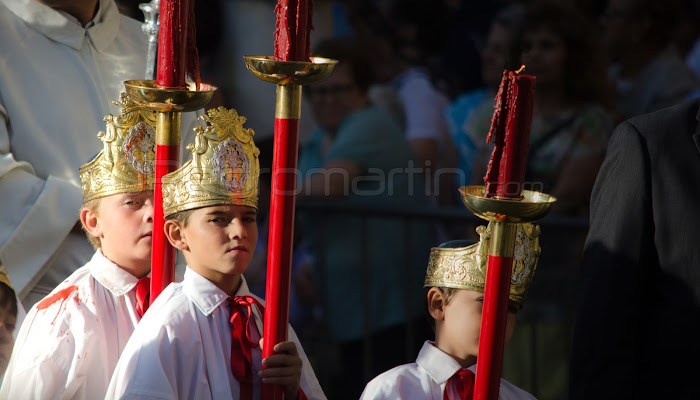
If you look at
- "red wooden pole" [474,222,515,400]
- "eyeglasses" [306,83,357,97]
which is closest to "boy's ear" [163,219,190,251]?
"red wooden pole" [474,222,515,400]

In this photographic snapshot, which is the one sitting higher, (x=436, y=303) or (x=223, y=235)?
(x=223, y=235)

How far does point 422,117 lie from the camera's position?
16.9 feet

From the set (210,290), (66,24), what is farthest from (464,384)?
(66,24)

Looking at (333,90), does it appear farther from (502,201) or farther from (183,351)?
(502,201)

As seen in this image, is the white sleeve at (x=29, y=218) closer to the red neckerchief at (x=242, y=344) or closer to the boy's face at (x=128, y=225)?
the boy's face at (x=128, y=225)

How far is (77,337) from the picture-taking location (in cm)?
264

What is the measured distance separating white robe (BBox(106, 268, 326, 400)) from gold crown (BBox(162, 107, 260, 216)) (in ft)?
0.64

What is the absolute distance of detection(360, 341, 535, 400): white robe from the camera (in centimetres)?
260

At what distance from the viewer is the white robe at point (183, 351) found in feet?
7.81

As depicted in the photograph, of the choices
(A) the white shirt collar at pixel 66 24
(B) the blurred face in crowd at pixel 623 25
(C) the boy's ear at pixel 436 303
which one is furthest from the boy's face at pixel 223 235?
(B) the blurred face in crowd at pixel 623 25

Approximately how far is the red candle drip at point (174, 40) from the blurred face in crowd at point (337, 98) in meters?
2.47

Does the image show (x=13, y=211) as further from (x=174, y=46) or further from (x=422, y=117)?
(x=422, y=117)

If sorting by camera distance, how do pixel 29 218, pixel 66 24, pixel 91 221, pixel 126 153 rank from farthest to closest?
pixel 66 24 → pixel 29 218 → pixel 91 221 → pixel 126 153

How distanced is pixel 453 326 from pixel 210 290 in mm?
620
